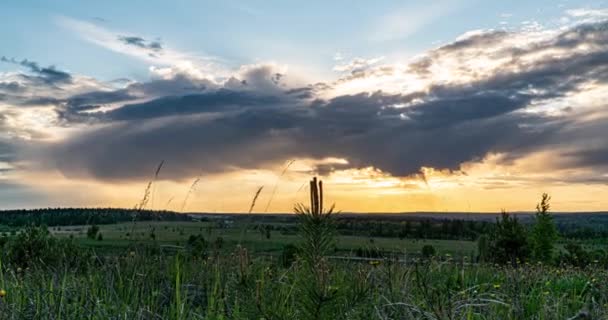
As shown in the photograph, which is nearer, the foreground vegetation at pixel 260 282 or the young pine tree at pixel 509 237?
the foreground vegetation at pixel 260 282

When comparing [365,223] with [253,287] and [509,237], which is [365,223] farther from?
[509,237]

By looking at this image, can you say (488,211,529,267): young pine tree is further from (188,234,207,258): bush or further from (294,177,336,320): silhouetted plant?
(294,177,336,320): silhouetted plant

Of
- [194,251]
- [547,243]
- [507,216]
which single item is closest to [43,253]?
[194,251]

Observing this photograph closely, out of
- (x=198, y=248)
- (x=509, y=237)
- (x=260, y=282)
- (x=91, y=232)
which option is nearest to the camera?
(x=260, y=282)

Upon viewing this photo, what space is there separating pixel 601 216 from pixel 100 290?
176 metres

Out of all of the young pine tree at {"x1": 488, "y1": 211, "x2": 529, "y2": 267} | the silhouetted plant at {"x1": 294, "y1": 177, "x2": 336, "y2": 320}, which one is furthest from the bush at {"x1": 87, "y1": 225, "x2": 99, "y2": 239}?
the young pine tree at {"x1": 488, "y1": 211, "x2": 529, "y2": 267}

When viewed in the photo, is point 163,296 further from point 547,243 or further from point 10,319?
point 547,243

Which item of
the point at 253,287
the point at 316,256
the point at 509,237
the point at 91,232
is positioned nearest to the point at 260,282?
the point at 253,287

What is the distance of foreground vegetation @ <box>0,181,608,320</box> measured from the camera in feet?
8.17

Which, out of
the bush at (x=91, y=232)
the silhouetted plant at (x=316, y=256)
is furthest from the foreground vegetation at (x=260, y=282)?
the bush at (x=91, y=232)

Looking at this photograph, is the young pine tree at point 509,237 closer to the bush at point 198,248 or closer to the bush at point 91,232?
the bush at point 91,232

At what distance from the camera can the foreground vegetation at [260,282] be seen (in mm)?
2490

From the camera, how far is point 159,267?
24.8 ft

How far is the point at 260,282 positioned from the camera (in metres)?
2.93
